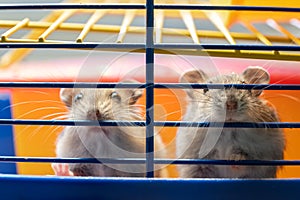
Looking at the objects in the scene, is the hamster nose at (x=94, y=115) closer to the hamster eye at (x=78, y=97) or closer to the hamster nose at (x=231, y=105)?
the hamster eye at (x=78, y=97)

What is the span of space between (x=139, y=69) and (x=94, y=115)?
26 centimetres

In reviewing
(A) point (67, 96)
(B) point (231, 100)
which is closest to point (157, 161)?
(B) point (231, 100)

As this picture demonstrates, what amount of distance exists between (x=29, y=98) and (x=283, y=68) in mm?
881

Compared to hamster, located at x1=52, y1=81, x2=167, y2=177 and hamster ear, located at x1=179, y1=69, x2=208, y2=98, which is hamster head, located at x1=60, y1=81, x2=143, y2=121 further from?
hamster ear, located at x1=179, y1=69, x2=208, y2=98

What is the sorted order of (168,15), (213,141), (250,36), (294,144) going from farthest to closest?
(168,15) → (250,36) → (294,144) → (213,141)

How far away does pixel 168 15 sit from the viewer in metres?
1.97

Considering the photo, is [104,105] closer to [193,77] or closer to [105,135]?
[105,135]

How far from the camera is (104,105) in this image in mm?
1097

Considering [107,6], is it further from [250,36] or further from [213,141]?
[250,36]

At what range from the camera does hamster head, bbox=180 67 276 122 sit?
1015 millimetres

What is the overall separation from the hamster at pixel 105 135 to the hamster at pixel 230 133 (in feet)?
0.33

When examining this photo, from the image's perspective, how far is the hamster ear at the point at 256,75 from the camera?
1.13 m

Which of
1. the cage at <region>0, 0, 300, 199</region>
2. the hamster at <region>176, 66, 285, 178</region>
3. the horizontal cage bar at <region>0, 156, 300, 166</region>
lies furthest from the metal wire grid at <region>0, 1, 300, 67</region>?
the horizontal cage bar at <region>0, 156, 300, 166</region>

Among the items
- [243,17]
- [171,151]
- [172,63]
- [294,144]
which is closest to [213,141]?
[171,151]
